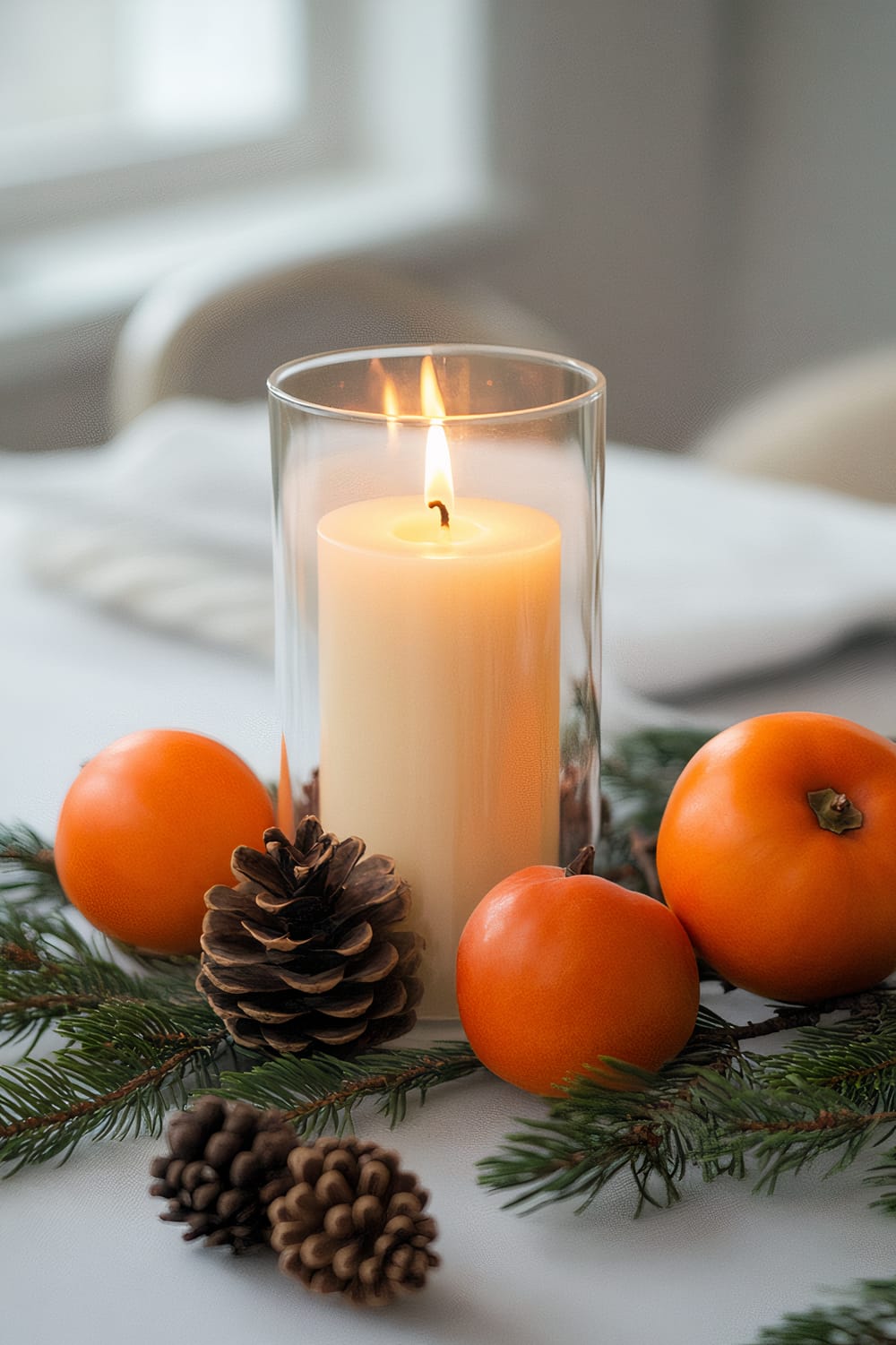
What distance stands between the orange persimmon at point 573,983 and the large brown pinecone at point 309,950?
25mm

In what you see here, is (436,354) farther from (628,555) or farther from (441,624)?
(628,555)

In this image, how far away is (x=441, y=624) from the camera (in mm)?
352

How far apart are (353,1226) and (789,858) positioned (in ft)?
0.44

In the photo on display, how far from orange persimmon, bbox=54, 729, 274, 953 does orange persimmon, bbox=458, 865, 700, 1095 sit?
0.09 metres

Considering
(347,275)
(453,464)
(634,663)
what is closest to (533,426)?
(453,464)

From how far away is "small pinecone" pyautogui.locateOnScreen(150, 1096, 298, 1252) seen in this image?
0.26m

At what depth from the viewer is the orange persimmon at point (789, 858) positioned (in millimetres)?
322

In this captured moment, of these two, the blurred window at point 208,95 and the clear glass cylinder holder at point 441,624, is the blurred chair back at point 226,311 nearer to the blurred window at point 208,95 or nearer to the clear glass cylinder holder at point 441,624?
the blurred window at point 208,95

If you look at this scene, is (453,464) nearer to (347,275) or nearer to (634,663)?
(634,663)

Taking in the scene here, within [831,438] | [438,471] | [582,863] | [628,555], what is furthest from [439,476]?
[831,438]

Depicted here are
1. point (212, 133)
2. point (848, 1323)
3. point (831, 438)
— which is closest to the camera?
point (848, 1323)

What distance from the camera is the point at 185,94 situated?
1938 mm

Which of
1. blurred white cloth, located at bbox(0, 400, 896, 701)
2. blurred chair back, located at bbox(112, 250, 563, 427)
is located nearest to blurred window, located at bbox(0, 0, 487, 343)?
blurred chair back, located at bbox(112, 250, 563, 427)

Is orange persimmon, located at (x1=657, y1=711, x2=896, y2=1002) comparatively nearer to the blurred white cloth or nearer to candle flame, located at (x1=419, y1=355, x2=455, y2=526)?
candle flame, located at (x1=419, y1=355, x2=455, y2=526)
